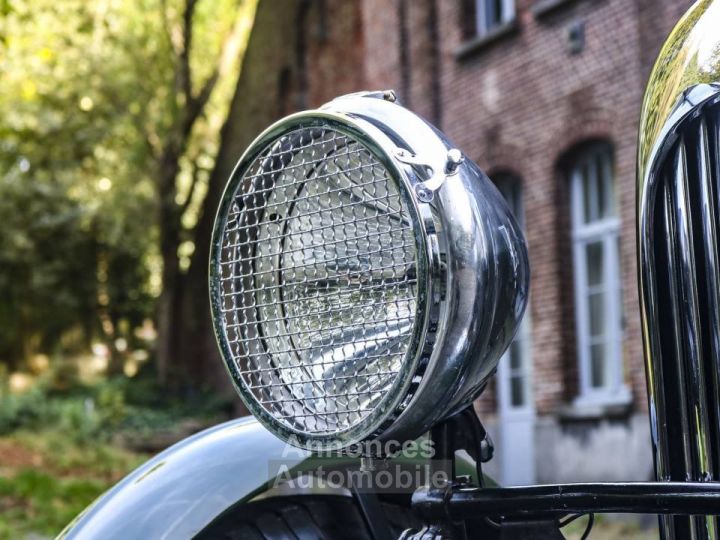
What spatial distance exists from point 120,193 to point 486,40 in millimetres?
11904

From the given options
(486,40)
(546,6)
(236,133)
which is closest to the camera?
(546,6)

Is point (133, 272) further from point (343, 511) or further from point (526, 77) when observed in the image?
point (343, 511)

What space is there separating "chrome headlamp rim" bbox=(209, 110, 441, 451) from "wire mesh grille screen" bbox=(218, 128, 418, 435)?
0.01 metres

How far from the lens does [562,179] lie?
41.8 feet

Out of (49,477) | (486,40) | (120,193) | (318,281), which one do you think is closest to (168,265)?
(120,193)

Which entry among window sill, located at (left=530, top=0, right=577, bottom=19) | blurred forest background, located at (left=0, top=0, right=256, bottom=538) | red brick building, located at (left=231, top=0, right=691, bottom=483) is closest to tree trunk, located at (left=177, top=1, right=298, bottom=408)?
blurred forest background, located at (left=0, top=0, right=256, bottom=538)

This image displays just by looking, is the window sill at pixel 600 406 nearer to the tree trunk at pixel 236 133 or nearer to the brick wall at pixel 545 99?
the brick wall at pixel 545 99

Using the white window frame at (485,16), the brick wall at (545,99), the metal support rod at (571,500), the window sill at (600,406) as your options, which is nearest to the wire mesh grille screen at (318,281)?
the metal support rod at (571,500)

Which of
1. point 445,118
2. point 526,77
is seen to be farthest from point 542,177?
point 445,118

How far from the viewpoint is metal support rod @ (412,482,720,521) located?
149cm

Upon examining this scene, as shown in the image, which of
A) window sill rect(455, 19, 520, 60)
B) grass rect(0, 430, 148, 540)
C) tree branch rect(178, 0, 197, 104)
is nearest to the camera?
grass rect(0, 430, 148, 540)

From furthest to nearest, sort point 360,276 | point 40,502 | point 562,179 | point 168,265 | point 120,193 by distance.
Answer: point 168,265 → point 120,193 → point 562,179 → point 40,502 → point 360,276

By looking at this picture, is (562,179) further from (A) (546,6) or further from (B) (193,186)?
(B) (193,186)

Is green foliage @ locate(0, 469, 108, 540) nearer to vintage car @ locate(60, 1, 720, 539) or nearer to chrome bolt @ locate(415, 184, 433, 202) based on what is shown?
vintage car @ locate(60, 1, 720, 539)
